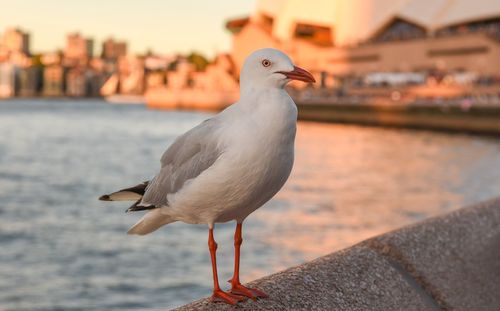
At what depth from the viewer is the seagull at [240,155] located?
1998mm

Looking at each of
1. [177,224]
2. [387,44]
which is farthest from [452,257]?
[387,44]

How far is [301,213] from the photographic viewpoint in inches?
590

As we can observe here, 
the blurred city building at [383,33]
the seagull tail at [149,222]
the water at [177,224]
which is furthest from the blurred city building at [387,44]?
the seagull tail at [149,222]

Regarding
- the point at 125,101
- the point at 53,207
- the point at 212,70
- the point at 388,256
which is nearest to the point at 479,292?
the point at 388,256

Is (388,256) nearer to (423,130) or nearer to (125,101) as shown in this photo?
(423,130)

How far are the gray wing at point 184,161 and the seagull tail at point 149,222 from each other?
0.06 meters

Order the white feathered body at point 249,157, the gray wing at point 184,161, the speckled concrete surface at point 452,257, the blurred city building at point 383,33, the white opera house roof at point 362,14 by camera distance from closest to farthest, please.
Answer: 1. the white feathered body at point 249,157
2. the gray wing at point 184,161
3. the speckled concrete surface at point 452,257
4. the blurred city building at point 383,33
5. the white opera house roof at point 362,14

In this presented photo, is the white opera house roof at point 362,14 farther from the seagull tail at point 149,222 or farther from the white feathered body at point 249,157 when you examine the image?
the white feathered body at point 249,157

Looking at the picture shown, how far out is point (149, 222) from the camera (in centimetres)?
236

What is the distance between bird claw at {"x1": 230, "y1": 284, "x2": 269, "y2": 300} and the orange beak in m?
0.60

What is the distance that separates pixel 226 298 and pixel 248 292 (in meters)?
0.07

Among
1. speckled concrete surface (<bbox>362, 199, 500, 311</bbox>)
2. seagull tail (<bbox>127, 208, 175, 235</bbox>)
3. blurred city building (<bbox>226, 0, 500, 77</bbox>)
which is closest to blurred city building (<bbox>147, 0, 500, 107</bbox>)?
blurred city building (<bbox>226, 0, 500, 77</bbox>)

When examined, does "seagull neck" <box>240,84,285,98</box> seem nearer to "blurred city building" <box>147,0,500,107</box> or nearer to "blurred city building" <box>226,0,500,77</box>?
"blurred city building" <box>147,0,500,107</box>

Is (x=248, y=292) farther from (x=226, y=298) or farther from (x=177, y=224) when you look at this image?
(x=177, y=224)
